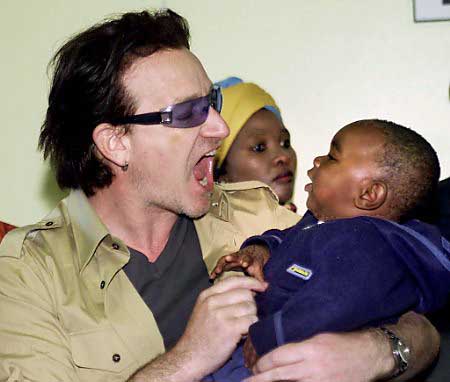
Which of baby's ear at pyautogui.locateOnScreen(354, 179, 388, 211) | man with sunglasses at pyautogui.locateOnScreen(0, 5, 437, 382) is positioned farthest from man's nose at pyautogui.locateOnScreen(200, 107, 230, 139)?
baby's ear at pyautogui.locateOnScreen(354, 179, 388, 211)

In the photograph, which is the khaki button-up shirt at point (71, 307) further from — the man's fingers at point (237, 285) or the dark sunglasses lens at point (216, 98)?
the dark sunglasses lens at point (216, 98)

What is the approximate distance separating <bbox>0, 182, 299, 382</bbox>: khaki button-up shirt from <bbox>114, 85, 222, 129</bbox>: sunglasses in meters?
0.29

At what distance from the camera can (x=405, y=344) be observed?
191cm

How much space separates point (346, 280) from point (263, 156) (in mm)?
1155

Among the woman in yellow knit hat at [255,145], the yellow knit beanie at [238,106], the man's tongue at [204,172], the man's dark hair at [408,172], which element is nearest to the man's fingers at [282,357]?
the man's dark hair at [408,172]

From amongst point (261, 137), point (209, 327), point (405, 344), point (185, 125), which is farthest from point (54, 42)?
point (405, 344)

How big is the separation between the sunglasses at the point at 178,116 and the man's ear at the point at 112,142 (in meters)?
0.03

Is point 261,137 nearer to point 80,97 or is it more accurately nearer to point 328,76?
point 328,76

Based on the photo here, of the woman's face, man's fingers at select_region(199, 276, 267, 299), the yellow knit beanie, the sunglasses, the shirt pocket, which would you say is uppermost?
the sunglasses

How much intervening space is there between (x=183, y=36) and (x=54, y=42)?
1.13 metres

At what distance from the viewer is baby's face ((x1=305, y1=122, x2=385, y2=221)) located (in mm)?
2068

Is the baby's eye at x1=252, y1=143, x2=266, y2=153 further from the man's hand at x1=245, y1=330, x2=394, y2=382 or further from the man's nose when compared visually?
the man's hand at x1=245, y1=330, x2=394, y2=382

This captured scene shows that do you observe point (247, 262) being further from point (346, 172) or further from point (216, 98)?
point (216, 98)

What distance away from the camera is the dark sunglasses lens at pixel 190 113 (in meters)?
2.18
